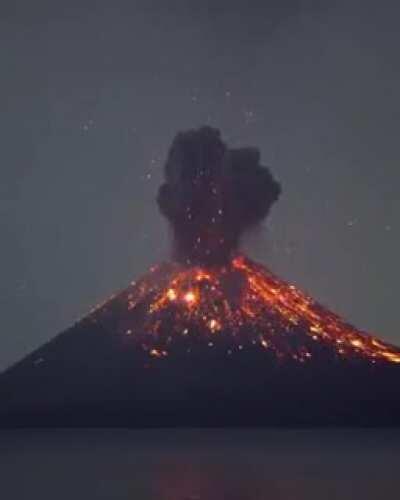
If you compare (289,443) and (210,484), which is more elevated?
(289,443)

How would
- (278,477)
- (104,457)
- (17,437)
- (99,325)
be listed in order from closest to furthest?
(278,477) < (104,457) < (17,437) < (99,325)

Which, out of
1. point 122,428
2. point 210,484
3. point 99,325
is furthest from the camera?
point 99,325

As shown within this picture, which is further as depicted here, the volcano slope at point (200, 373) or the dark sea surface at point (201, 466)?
the volcano slope at point (200, 373)

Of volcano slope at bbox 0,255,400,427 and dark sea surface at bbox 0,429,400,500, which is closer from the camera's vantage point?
dark sea surface at bbox 0,429,400,500

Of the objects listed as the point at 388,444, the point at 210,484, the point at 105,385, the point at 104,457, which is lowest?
the point at 210,484

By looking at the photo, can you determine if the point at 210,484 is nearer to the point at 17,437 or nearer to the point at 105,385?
the point at 17,437

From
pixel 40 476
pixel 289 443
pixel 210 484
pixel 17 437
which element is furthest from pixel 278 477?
pixel 17 437

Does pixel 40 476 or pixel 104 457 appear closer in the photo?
pixel 40 476

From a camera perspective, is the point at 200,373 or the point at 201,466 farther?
the point at 200,373
